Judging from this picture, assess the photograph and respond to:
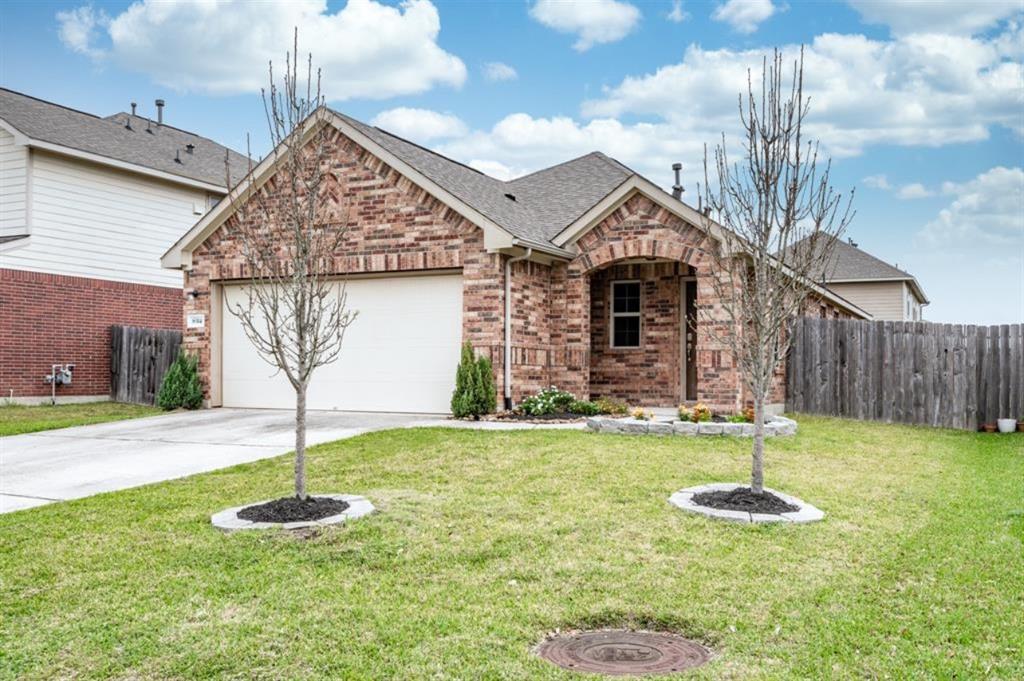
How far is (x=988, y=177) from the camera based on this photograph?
58.7ft

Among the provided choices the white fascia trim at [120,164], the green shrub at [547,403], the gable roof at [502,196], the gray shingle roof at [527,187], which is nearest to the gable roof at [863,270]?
the gable roof at [502,196]

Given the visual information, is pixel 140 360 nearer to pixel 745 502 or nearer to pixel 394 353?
pixel 394 353

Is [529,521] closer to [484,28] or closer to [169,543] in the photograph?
[169,543]

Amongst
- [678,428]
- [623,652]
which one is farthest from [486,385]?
[623,652]

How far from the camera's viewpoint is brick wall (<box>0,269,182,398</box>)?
703 inches

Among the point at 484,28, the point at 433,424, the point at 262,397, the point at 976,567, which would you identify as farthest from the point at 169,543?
the point at 484,28

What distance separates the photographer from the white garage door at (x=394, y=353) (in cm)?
1459

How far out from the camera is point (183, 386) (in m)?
16.4

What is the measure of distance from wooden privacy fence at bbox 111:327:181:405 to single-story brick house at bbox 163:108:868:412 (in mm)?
2580

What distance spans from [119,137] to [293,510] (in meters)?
17.9

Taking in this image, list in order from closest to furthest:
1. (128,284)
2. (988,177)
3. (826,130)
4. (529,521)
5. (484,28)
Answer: (529,521) → (826,130) → (484,28) → (988,177) → (128,284)

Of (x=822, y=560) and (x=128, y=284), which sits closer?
(x=822, y=560)

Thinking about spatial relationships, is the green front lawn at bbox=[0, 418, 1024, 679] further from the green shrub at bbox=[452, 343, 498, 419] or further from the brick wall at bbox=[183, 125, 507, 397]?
the brick wall at bbox=[183, 125, 507, 397]

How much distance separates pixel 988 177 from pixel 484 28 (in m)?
11.4
